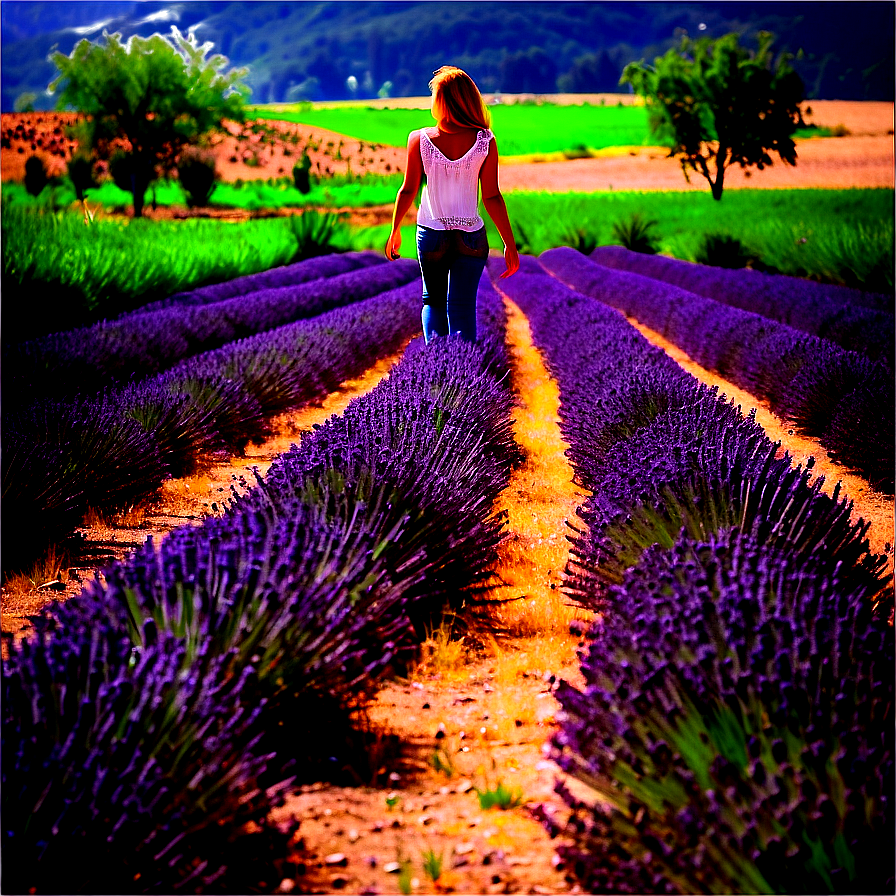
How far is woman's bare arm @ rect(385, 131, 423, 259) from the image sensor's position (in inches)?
173

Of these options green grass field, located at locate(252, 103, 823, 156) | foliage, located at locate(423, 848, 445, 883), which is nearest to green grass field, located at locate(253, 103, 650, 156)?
green grass field, located at locate(252, 103, 823, 156)

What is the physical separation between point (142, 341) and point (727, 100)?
34.5 meters

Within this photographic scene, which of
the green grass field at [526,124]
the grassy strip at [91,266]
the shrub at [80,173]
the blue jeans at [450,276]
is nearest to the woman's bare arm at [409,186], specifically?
the blue jeans at [450,276]

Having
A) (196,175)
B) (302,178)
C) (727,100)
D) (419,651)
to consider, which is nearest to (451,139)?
(419,651)

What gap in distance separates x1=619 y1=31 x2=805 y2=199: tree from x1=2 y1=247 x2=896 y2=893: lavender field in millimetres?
34670

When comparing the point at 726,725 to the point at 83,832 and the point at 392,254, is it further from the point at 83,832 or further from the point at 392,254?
the point at 392,254

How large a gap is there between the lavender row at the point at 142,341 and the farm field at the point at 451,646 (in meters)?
0.29

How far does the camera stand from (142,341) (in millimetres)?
6449

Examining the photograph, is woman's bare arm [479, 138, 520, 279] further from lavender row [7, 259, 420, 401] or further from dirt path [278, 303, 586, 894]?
lavender row [7, 259, 420, 401]

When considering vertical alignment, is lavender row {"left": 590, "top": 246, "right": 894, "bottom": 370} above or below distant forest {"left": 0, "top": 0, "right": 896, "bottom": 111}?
below

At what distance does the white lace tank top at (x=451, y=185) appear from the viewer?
4379mm

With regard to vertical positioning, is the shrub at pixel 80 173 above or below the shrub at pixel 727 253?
above

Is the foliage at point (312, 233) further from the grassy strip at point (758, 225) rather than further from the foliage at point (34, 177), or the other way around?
the foliage at point (34, 177)

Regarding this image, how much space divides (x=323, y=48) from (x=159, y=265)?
6947 inches
